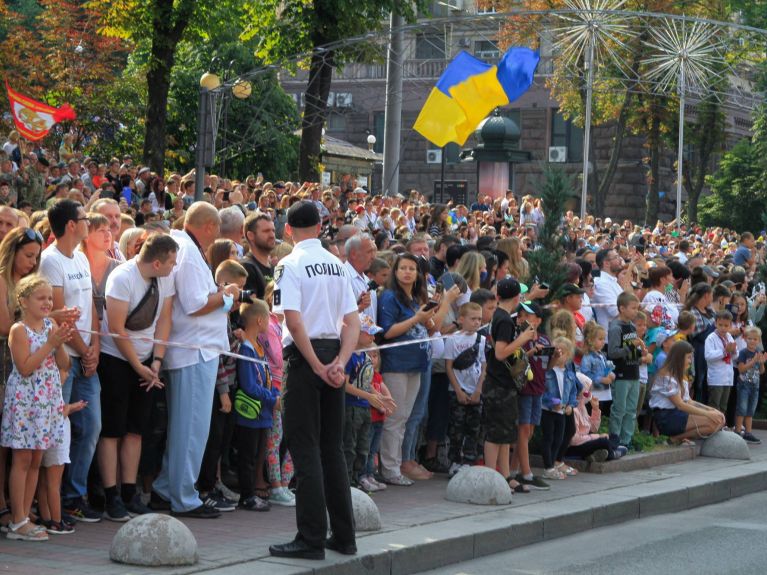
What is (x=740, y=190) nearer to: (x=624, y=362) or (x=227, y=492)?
(x=624, y=362)

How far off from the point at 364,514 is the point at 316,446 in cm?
127

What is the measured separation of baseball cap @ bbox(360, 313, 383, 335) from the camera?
11.3m

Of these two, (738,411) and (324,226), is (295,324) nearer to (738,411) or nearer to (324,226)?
(738,411)

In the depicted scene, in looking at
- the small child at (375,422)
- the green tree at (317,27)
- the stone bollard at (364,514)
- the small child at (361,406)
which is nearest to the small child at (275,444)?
the small child at (361,406)

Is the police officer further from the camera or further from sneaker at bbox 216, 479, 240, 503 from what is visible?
sneaker at bbox 216, 479, 240, 503

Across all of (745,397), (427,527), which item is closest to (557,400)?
(427,527)

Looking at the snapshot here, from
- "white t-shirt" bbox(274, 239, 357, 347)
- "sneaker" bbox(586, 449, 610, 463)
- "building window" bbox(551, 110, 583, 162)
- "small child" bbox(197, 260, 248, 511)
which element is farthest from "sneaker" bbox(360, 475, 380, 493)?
"building window" bbox(551, 110, 583, 162)

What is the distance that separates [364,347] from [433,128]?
36.0 feet

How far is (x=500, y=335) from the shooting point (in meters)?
11.5

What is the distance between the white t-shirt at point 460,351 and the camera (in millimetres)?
12359

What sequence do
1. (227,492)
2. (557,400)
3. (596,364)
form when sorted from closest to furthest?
(227,492) < (557,400) < (596,364)

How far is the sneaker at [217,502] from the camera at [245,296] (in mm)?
1488

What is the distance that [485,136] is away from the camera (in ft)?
94.6

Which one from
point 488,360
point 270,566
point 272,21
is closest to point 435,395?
point 488,360
